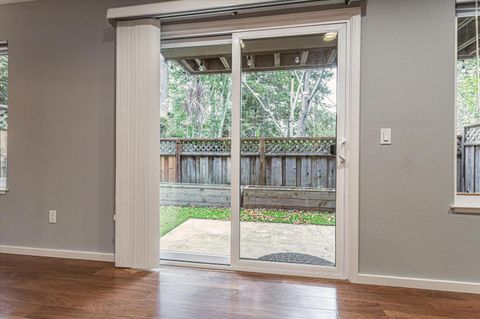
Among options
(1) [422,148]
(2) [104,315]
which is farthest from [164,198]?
(1) [422,148]

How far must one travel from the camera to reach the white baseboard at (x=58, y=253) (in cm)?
266

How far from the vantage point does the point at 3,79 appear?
2.96 meters

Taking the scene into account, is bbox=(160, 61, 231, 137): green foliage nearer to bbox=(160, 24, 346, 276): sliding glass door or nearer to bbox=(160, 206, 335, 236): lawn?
bbox=(160, 24, 346, 276): sliding glass door

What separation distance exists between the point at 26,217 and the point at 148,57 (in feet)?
6.53

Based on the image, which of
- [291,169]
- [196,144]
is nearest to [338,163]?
[291,169]

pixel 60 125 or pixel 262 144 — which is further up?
pixel 60 125

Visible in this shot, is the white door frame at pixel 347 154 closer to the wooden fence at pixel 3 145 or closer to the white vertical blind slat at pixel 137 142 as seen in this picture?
the white vertical blind slat at pixel 137 142

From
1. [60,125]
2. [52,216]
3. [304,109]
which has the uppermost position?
[304,109]

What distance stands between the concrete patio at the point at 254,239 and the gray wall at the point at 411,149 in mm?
332

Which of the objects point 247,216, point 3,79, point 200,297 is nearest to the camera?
point 200,297

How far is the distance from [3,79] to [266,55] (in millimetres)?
2710

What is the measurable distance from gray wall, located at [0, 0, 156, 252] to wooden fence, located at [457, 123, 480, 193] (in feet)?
9.48

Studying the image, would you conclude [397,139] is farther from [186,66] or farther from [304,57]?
[186,66]

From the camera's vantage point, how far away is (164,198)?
272cm
